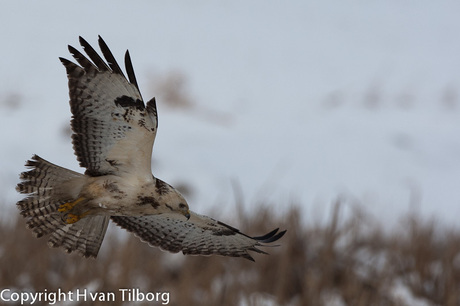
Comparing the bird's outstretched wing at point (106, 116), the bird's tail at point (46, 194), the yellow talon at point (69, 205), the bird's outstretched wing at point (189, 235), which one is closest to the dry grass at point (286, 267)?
the bird's outstretched wing at point (189, 235)

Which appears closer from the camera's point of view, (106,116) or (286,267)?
(106,116)

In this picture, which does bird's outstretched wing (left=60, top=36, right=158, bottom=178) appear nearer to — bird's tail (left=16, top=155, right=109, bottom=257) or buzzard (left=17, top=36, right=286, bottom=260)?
buzzard (left=17, top=36, right=286, bottom=260)

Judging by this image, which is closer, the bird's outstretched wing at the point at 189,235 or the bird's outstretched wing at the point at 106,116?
the bird's outstretched wing at the point at 106,116

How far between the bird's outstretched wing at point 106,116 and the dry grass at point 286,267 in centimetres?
372

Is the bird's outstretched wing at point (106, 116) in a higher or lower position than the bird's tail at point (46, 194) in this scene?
higher

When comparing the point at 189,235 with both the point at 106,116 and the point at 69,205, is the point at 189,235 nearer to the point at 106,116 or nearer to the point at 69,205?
the point at 106,116

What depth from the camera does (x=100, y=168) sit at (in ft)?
9.07

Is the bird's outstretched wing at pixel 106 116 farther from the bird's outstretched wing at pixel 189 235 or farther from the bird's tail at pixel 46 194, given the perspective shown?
the bird's outstretched wing at pixel 189 235

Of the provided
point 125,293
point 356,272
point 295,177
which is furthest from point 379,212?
point 125,293

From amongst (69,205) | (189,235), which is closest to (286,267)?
(189,235)

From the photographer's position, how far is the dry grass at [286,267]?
6.96 m

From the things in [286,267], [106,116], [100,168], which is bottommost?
[286,267]

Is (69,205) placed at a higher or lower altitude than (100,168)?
lower

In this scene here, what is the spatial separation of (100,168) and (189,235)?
810 millimetres
